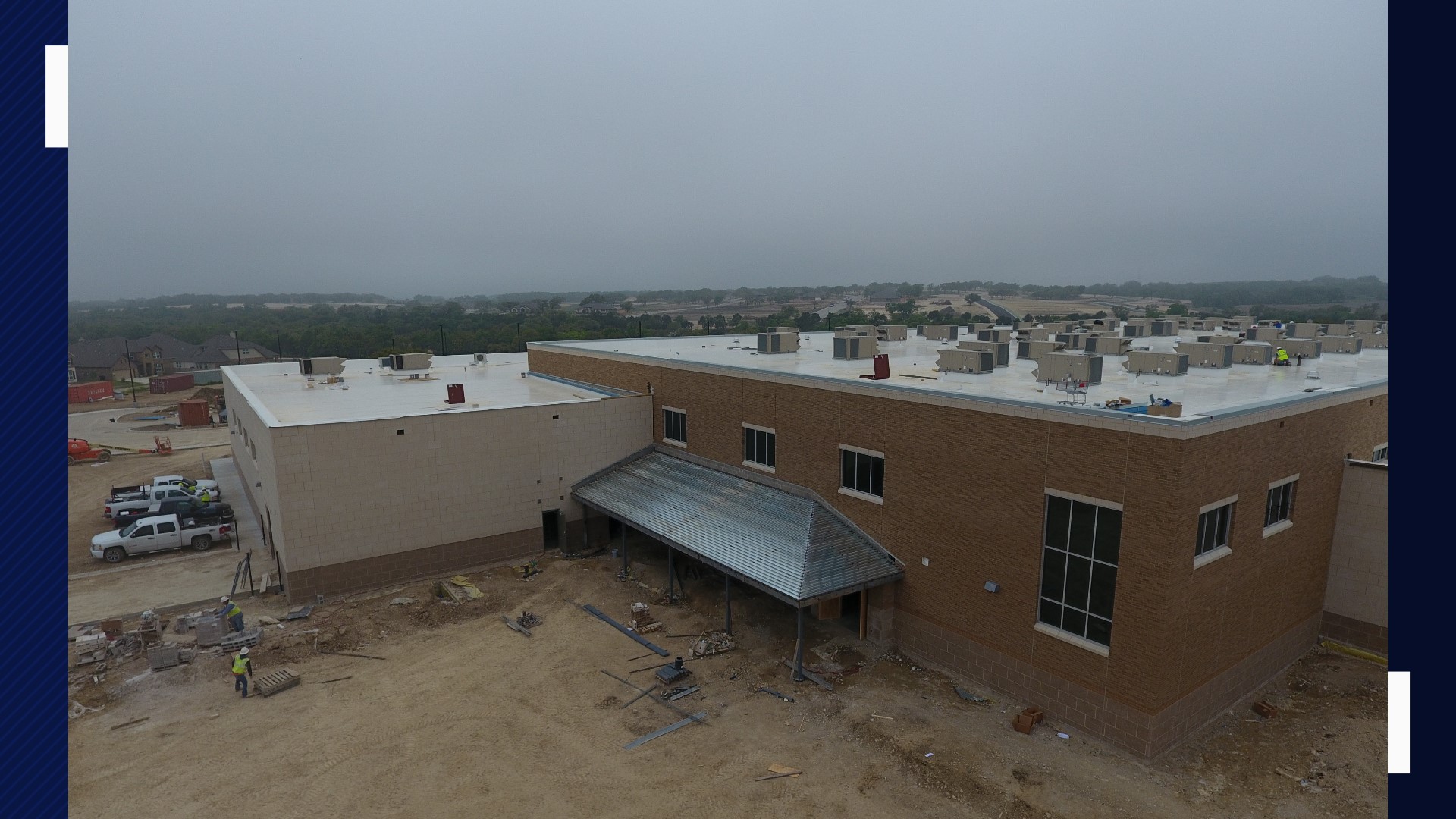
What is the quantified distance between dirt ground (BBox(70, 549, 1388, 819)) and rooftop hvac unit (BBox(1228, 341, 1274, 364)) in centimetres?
1139

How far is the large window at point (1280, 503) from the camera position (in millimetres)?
18875

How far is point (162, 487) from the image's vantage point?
37.4 m

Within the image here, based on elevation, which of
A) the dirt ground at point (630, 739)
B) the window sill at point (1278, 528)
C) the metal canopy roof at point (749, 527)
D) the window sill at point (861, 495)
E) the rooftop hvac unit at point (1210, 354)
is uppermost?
the rooftop hvac unit at point (1210, 354)

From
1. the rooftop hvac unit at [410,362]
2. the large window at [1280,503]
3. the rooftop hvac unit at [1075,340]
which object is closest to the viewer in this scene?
the large window at [1280,503]

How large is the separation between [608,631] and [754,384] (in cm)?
974

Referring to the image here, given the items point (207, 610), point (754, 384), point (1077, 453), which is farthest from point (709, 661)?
point (207, 610)

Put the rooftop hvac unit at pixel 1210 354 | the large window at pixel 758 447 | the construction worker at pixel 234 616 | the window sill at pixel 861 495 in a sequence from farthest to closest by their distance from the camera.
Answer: the rooftop hvac unit at pixel 1210 354 → the large window at pixel 758 447 → the construction worker at pixel 234 616 → the window sill at pixel 861 495

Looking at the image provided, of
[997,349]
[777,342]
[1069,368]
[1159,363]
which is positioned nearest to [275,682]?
[777,342]

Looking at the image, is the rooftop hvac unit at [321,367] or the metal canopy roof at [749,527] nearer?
the metal canopy roof at [749,527]

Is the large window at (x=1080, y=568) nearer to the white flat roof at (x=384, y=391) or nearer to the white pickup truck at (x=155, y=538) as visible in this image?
the white flat roof at (x=384, y=391)

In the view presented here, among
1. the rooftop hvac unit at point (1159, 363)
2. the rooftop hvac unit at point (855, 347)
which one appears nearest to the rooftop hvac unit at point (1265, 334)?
the rooftop hvac unit at point (1159, 363)

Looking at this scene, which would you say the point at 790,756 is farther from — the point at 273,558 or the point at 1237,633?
the point at 273,558

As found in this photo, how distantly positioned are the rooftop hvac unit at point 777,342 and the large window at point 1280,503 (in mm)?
20025

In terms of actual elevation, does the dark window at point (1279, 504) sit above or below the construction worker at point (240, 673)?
above
